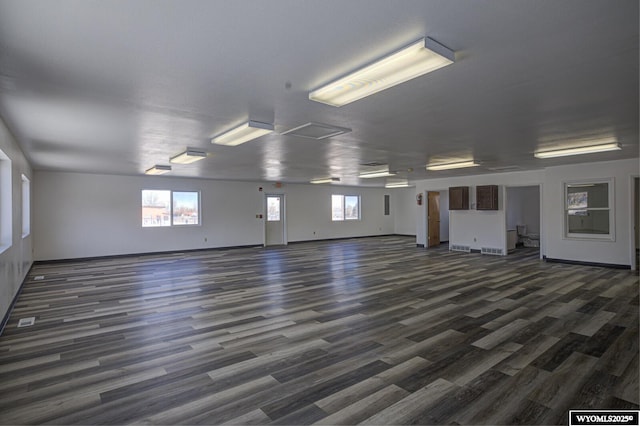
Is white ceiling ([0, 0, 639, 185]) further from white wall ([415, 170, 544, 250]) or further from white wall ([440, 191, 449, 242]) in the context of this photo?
white wall ([440, 191, 449, 242])

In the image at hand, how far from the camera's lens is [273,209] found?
44.1ft

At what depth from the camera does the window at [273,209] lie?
1327cm

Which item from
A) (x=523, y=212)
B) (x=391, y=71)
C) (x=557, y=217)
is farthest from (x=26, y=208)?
(x=523, y=212)

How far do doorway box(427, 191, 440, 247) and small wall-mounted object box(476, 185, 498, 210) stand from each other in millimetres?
2253

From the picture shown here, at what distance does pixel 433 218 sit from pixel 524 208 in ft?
10.8

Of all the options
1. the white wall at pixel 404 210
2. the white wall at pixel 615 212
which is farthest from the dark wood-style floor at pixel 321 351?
the white wall at pixel 404 210

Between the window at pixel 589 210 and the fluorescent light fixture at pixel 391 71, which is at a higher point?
the fluorescent light fixture at pixel 391 71

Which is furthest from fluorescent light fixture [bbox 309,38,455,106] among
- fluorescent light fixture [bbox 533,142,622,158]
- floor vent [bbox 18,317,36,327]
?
fluorescent light fixture [bbox 533,142,622,158]

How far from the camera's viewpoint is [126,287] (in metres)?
6.16

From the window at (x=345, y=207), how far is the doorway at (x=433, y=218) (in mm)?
3650

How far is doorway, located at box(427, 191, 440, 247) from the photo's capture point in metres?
12.5

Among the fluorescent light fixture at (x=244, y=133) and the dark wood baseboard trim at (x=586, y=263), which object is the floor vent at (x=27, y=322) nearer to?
the fluorescent light fixture at (x=244, y=133)

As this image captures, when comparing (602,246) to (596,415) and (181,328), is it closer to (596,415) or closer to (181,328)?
(596,415)

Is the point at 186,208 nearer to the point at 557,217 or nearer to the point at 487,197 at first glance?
the point at 487,197
